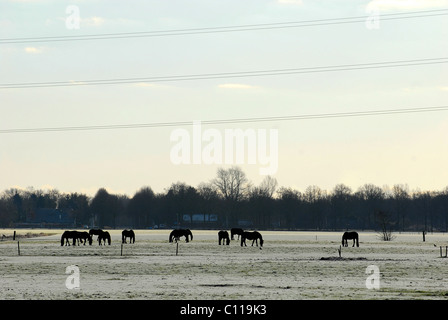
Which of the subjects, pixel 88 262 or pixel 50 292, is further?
pixel 88 262

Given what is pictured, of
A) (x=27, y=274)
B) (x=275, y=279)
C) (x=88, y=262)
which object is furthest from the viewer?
(x=88, y=262)

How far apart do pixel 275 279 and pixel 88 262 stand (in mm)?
17954

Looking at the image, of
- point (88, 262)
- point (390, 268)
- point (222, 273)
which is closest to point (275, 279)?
point (222, 273)

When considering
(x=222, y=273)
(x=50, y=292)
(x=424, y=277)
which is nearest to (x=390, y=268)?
(x=424, y=277)

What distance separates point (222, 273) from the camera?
41.0 meters

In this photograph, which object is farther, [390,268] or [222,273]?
[390,268]

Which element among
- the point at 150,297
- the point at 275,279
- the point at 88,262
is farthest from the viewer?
the point at 88,262
